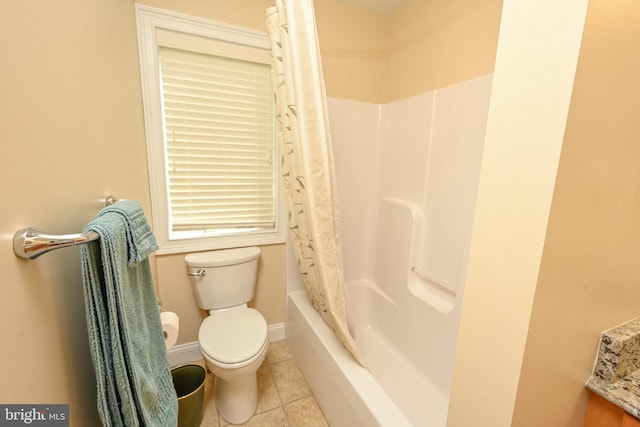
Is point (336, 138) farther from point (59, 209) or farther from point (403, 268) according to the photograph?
point (59, 209)

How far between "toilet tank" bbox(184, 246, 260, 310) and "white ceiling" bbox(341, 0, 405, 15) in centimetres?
182

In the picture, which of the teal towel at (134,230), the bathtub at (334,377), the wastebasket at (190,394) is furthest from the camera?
the wastebasket at (190,394)

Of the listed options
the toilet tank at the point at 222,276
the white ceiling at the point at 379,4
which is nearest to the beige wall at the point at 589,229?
the toilet tank at the point at 222,276

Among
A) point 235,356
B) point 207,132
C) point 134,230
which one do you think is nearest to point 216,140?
point 207,132

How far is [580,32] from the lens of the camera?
423 millimetres

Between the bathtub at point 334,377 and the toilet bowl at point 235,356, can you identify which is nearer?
the bathtub at point 334,377

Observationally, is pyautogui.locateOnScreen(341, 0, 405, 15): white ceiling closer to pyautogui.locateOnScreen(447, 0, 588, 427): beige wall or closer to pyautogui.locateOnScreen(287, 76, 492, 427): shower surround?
pyautogui.locateOnScreen(287, 76, 492, 427): shower surround

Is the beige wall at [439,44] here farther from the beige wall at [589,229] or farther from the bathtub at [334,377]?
the bathtub at [334,377]

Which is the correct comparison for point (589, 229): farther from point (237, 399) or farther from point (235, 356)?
point (237, 399)

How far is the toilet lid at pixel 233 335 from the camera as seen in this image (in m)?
1.24

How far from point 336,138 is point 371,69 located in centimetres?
59

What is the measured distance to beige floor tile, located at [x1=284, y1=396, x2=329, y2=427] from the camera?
1.38 m

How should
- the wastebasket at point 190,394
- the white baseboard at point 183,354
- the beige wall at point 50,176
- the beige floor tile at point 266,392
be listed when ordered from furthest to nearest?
the white baseboard at point 183,354 < the beige floor tile at point 266,392 < the wastebasket at point 190,394 < the beige wall at point 50,176

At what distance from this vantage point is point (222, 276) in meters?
1.60
